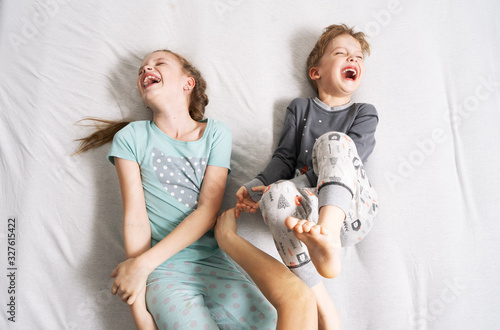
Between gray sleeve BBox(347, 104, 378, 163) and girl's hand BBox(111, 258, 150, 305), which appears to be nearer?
girl's hand BBox(111, 258, 150, 305)

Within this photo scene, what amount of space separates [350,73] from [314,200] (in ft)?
1.70

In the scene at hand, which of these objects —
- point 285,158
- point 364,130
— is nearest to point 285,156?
point 285,158

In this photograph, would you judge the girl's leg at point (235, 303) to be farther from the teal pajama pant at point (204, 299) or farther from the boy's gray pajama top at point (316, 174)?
the boy's gray pajama top at point (316, 174)

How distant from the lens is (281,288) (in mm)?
797

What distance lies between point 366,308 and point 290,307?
1.29 ft

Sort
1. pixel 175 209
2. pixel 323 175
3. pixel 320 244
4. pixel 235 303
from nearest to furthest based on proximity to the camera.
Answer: pixel 320 244
pixel 323 175
pixel 235 303
pixel 175 209

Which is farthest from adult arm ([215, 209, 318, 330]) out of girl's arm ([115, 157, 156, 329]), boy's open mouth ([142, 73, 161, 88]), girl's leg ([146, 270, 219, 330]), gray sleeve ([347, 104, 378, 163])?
boy's open mouth ([142, 73, 161, 88])

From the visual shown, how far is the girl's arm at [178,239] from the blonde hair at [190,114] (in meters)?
0.24

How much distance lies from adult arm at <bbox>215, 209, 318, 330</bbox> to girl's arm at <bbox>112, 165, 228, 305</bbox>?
0.12 metres

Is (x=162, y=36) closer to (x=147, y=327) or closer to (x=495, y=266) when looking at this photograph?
(x=147, y=327)

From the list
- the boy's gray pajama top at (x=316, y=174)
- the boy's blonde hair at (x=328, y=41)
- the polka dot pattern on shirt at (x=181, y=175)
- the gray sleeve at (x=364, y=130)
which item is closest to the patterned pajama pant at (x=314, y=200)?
the boy's gray pajama top at (x=316, y=174)

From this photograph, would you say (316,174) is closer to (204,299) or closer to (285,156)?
(285,156)

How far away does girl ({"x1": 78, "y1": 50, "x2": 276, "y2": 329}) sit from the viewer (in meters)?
0.93

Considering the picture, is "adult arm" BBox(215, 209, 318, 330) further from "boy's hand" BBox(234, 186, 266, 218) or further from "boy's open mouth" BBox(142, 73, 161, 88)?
"boy's open mouth" BBox(142, 73, 161, 88)
